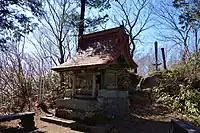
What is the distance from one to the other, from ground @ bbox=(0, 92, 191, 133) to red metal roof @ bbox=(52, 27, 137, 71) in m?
2.55

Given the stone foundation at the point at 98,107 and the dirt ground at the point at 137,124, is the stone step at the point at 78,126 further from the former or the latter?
the stone foundation at the point at 98,107

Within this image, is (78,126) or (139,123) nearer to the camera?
(78,126)

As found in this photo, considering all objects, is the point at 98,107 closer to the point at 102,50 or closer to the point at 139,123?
the point at 139,123

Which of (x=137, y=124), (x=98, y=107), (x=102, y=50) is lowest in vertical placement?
(x=137, y=124)

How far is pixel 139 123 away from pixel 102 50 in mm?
3636

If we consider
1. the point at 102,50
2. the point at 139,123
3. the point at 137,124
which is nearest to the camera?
the point at 137,124

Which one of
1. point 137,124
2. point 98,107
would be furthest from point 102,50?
point 137,124

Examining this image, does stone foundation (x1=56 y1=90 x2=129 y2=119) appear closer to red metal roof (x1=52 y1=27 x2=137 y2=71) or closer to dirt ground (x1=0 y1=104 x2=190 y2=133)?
dirt ground (x1=0 y1=104 x2=190 y2=133)

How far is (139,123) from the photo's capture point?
32.6ft

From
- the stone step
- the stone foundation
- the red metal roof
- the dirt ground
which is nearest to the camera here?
the stone step

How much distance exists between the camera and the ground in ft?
28.7

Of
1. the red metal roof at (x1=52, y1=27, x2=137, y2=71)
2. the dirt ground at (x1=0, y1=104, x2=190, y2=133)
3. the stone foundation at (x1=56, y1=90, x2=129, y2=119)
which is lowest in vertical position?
the dirt ground at (x1=0, y1=104, x2=190, y2=133)

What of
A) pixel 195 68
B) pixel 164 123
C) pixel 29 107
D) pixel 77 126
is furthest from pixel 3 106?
pixel 195 68

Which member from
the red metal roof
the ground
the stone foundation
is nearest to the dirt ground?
the ground
